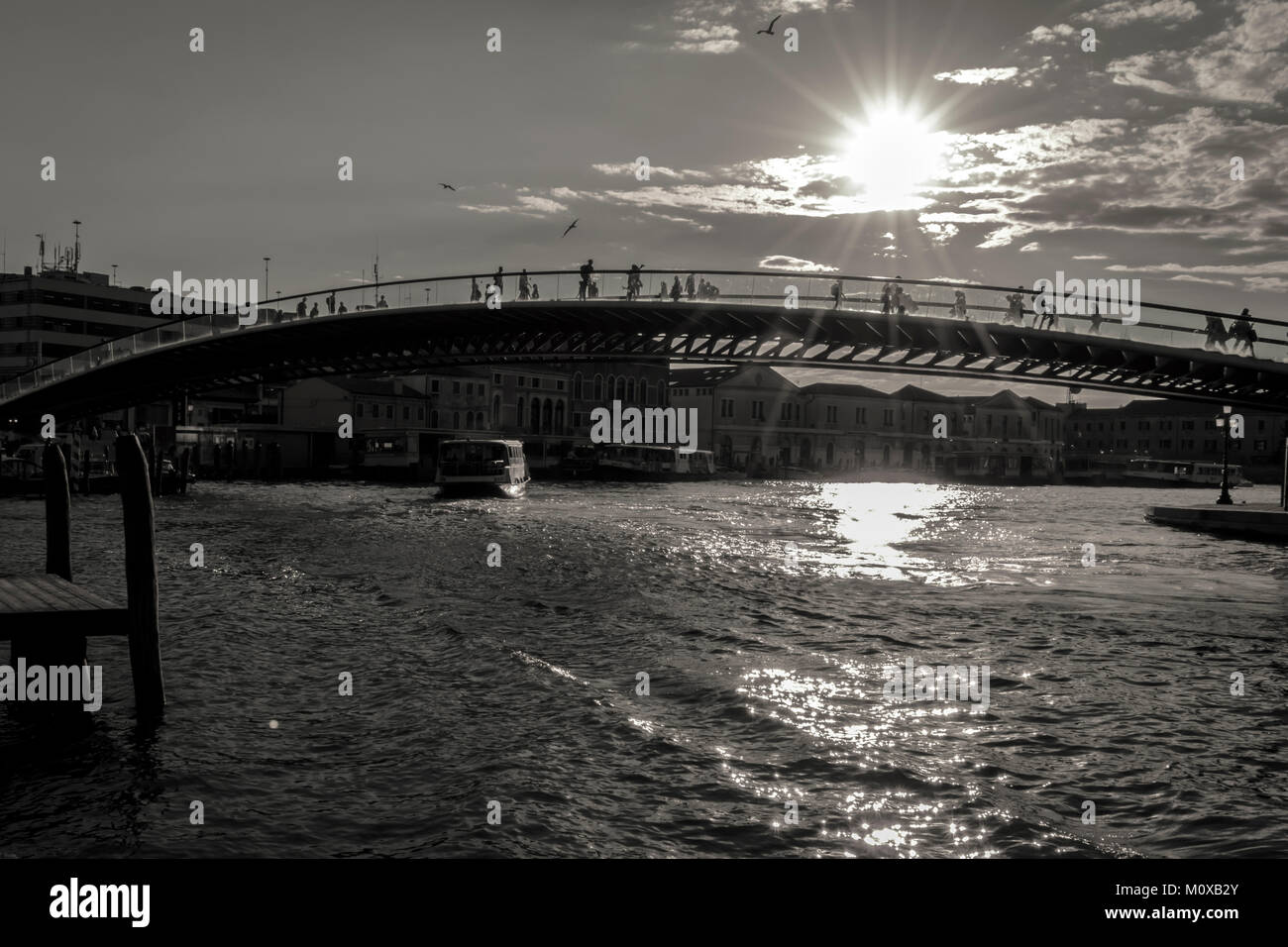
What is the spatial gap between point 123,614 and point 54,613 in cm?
→ 47

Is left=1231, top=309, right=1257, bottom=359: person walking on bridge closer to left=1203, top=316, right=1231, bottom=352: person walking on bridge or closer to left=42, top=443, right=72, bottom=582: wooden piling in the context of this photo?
left=1203, top=316, right=1231, bottom=352: person walking on bridge

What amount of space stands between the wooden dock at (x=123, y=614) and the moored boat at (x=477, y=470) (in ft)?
108

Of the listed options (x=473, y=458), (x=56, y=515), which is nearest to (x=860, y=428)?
(x=473, y=458)

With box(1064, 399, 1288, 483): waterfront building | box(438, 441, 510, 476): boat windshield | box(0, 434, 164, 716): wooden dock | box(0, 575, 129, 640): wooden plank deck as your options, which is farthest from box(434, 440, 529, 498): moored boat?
box(1064, 399, 1288, 483): waterfront building

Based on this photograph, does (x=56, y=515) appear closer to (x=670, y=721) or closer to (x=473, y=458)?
(x=670, y=721)

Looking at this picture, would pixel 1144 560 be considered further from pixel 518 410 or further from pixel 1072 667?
pixel 518 410

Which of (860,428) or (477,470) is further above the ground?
(860,428)

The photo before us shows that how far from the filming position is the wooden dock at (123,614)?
7.57 m

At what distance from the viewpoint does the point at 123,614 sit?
26.0ft

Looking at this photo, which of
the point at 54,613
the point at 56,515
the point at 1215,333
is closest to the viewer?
Answer: the point at 54,613

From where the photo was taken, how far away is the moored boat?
1635 inches

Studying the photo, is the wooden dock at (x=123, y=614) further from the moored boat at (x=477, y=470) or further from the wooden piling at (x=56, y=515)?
the moored boat at (x=477, y=470)

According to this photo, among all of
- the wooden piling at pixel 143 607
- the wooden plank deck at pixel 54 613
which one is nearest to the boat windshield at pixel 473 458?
the wooden plank deck at pixel 54 613
